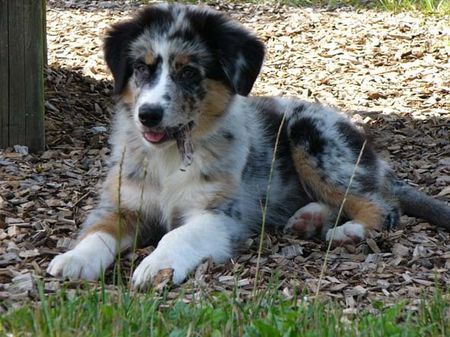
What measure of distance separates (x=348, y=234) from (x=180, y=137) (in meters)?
1.19

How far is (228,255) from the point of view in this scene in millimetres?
5281

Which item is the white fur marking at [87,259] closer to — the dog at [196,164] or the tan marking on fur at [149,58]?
the dog at [196,164]

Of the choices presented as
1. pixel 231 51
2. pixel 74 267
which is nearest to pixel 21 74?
pixel 231 51

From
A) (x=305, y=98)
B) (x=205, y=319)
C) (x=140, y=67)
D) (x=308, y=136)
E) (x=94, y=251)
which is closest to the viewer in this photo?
(x=205, y=319)

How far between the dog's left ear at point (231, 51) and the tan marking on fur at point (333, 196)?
3.13ft

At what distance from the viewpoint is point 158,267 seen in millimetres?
4762

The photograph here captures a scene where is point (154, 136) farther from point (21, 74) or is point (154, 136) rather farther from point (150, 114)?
point (21, 74)

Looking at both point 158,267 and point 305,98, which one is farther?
point 305,98

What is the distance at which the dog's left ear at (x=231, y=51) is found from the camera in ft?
17.9

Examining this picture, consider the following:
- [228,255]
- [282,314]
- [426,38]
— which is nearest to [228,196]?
[228,255]

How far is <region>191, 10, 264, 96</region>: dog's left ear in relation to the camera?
5.45m

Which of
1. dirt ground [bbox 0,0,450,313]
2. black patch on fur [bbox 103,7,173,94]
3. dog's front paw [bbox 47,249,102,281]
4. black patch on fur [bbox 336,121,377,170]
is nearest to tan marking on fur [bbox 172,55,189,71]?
black patch on fur [bbox 103,7,173,94]

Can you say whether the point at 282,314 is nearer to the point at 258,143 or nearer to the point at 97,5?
the point at 258,143

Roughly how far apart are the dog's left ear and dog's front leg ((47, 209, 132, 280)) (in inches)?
41.3
